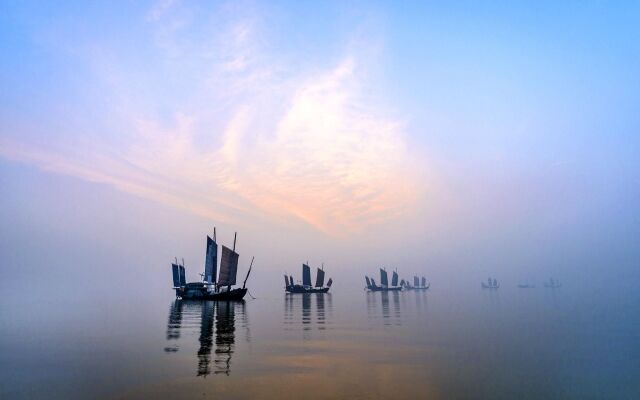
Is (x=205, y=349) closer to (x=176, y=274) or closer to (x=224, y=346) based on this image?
(x=224, y=346)

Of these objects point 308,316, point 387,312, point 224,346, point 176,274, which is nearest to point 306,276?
point 176,274

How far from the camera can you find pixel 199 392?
51.7 ft

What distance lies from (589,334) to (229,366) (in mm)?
31205

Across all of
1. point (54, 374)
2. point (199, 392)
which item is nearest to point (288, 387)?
point (199, 392)

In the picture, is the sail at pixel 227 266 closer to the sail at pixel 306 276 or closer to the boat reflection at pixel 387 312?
the boat reflection at pixel 387 312

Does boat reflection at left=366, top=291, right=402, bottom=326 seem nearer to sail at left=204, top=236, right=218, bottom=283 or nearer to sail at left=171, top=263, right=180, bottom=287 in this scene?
sail at left=204, top=236, right=218, bottom=283

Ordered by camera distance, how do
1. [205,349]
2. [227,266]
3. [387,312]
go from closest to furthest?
[205,349], [387,312], [227,266]

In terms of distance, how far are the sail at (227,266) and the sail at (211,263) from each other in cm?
551

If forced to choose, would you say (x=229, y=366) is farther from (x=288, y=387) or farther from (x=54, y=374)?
(x=54, y=374)

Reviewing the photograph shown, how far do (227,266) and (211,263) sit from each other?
737 centimetres

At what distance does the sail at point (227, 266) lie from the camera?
81.2 metres

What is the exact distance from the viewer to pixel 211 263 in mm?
86812

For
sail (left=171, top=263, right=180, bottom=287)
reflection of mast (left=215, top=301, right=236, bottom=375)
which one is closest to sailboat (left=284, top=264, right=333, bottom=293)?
sail (left=171, top=263, right=180, bottom=287)

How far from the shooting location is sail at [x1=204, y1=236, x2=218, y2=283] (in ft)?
282
